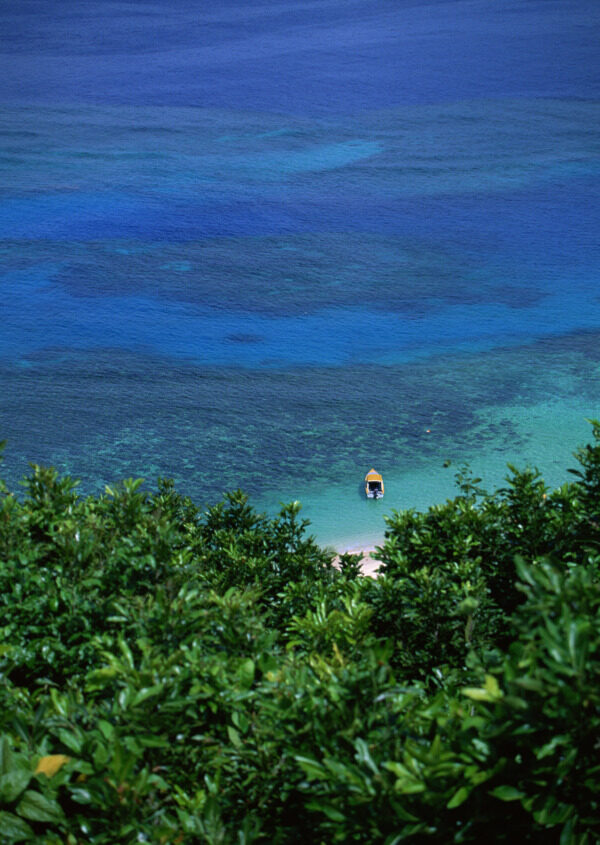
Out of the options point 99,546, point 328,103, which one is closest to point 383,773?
point 99,546

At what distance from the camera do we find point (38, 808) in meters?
2.71

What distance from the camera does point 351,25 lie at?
32.7m

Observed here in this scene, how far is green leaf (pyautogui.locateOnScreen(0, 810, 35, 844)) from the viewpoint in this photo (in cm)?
261

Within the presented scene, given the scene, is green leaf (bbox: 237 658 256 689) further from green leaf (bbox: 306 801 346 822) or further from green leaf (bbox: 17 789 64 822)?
green leaf (bbox: 17 789 64 822)

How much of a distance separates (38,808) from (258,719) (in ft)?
2.61

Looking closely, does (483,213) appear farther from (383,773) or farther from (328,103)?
(383,773)

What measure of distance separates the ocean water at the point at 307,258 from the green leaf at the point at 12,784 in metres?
3.79

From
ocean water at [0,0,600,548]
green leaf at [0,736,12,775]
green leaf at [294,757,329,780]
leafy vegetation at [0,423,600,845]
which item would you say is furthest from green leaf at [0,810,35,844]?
ocean water at [0,0,600,548]

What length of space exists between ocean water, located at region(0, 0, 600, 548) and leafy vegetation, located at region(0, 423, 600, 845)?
8.99ft

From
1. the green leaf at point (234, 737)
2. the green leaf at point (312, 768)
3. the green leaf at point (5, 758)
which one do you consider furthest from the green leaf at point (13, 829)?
the green leaf at point (312, 768)

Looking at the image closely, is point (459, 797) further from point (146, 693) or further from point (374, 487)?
point (374, 487)

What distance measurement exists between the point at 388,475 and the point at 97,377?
503 centimetres

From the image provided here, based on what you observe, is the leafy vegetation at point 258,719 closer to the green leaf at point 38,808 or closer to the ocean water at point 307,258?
the green leaf at point 38,808

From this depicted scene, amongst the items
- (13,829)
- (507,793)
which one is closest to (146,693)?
(13,829)
